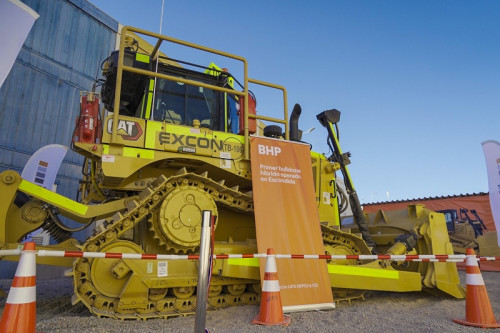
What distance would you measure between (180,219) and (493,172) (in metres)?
6.48

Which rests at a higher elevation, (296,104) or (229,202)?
(296,104)

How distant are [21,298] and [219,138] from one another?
122 inches

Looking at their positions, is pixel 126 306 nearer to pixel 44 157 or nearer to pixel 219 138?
pixel 219 138

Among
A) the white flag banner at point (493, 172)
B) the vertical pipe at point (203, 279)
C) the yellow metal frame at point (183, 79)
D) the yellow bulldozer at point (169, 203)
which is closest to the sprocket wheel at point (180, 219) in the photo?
the yellow bulldozer at point (169, 203)

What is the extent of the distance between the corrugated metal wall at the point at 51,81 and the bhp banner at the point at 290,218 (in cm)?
789

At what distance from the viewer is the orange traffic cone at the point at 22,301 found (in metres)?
2.55

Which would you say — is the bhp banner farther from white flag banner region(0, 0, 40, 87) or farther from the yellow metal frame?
white flag banner region(0, 0, 40, 87)

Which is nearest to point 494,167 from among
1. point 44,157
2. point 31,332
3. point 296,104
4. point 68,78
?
point 296,104

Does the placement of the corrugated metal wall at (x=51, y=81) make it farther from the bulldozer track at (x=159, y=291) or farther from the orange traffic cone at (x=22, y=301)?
the orange traffic cone at (x=22, y=301)

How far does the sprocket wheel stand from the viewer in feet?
14.4

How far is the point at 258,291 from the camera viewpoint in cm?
507

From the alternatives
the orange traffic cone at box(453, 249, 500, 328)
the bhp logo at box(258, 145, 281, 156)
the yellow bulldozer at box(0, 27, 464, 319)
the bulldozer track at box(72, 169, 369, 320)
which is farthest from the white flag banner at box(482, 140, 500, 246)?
the bulldozer track at box(72, 169, 369, 320)

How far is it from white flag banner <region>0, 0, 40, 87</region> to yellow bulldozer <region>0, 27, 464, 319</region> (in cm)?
93

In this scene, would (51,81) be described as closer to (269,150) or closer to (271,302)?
(269,150)
